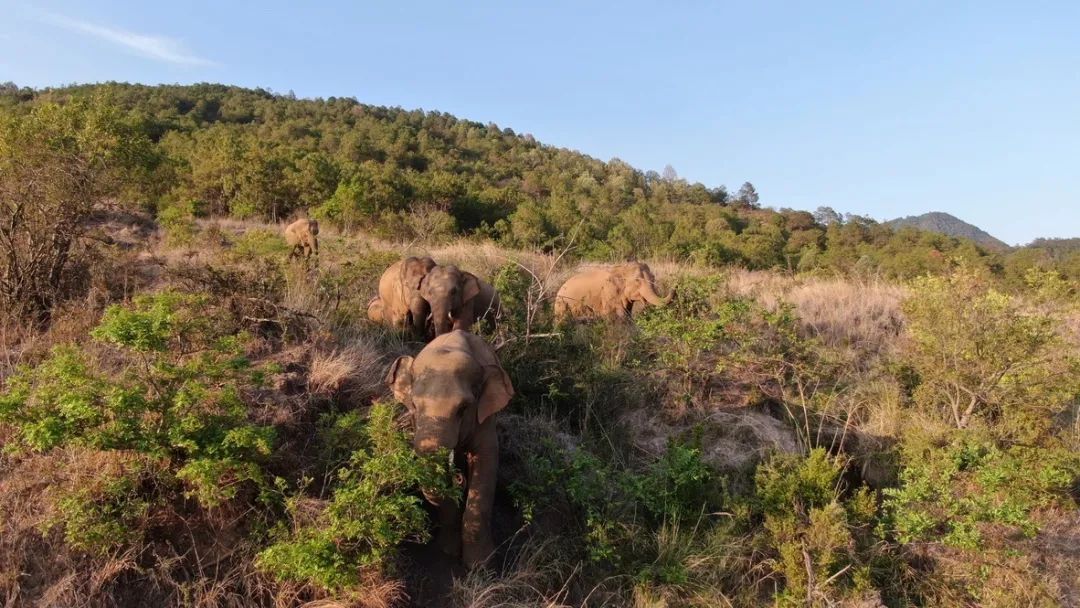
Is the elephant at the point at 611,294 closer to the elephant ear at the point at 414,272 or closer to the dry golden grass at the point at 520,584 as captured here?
the elephant ear at the point at 414,272

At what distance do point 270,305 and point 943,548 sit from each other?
246 inches

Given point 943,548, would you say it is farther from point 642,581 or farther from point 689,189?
point 689,189

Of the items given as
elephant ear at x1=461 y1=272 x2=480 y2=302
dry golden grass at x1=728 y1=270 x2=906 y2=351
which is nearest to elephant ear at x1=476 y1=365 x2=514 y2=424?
elephant ear at x1=461 y1=272 x2=480 y2=302

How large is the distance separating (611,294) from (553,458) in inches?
234

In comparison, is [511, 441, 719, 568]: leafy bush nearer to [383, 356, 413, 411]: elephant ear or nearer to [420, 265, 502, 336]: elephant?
[383, 356, 413, 411]: elephant ear

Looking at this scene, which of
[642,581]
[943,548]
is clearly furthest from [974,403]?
[642,581]

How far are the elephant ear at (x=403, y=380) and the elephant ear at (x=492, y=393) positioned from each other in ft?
1.60

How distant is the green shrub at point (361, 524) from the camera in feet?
12.1

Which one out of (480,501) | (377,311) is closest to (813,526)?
(480,501)

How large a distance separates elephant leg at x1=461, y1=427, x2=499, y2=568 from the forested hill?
3.05 meters

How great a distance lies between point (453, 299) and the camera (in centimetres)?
801

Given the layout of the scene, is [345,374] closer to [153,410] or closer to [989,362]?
[153,410]

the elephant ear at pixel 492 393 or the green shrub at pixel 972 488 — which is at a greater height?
the elephant ear at pixel 492 393

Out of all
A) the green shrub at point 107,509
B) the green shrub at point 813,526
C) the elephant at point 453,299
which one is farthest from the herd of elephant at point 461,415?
the elephant at point 453,299
